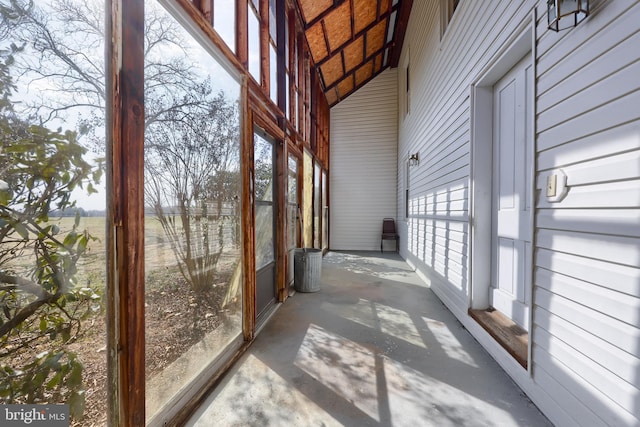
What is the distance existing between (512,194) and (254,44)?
2.79m

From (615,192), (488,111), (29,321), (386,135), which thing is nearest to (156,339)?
(29,321)

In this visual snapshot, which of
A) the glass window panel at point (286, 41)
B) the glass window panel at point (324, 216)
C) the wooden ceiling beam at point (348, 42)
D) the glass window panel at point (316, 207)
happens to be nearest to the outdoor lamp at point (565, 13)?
the glass window panel at point (286, 41)

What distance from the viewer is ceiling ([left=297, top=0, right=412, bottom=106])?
474cm

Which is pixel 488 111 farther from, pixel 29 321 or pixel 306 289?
pixel 29 321

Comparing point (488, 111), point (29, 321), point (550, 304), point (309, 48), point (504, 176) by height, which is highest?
point (309, 48)

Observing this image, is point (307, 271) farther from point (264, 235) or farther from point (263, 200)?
point (263, 200)

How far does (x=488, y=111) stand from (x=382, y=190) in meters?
5.28

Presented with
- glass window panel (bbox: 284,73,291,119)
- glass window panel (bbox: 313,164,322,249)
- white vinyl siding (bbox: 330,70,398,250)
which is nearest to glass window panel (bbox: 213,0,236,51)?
glass window panel (bbox: 284,73,291,119)

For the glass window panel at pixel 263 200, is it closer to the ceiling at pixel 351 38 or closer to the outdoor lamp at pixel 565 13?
the outdoor lamp at pixel 565 13

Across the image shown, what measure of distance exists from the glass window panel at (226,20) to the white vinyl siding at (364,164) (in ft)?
19.4

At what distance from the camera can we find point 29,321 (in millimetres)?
872

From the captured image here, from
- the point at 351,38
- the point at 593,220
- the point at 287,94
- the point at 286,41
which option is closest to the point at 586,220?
the point at 593,220

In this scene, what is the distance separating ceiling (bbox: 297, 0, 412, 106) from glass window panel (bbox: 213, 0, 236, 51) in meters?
2.59

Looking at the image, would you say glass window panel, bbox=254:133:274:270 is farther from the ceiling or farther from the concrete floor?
the ceiling
